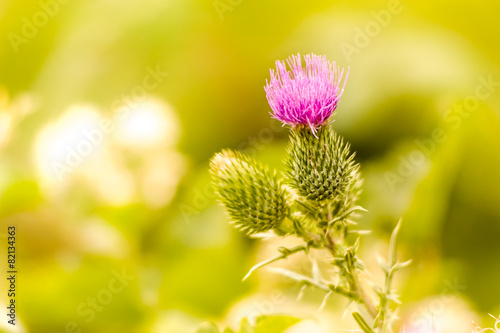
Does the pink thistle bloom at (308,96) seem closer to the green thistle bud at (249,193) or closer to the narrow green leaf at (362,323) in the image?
the green thistle bud at (249,193)

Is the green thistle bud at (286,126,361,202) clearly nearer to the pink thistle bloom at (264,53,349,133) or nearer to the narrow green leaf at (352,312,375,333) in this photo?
the pink thistle bloom at (264,53,349,133)

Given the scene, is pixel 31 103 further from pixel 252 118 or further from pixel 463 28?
pixel 463 28

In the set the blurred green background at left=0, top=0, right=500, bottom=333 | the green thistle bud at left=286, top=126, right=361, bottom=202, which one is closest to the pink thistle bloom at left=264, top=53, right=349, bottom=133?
the green thistle bud at left=286, top=126, right=361, bottom=202

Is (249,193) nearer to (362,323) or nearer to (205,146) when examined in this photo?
(362,323)

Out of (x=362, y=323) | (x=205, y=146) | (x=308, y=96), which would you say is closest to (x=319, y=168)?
(x=308, y=96)


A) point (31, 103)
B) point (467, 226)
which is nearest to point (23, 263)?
point (31, 103)
